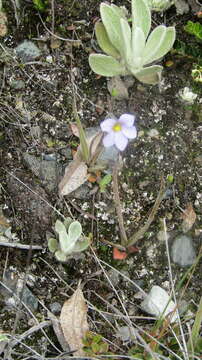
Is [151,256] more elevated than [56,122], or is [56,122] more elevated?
[56,122]

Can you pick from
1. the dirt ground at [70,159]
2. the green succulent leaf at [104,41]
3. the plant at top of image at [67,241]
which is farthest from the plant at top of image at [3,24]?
the plant at top of image at [67,241]

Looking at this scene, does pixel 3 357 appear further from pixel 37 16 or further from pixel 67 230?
pixel 37 16

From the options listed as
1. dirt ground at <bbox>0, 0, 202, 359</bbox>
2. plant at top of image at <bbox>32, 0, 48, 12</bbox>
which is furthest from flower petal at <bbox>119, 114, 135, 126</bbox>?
plant at top of image at <bbox>32, 0, 48, 12</bbox>

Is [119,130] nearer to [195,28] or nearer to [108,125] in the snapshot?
[108,125]

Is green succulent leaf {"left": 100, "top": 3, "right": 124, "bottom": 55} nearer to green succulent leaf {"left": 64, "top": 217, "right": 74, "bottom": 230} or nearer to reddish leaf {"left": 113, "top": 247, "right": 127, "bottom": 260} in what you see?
green succulent leaf {"left": 64, "top": 217, "right": 74, "bottom": 230}

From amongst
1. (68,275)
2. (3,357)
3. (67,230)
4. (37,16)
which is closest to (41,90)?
(37,16)
